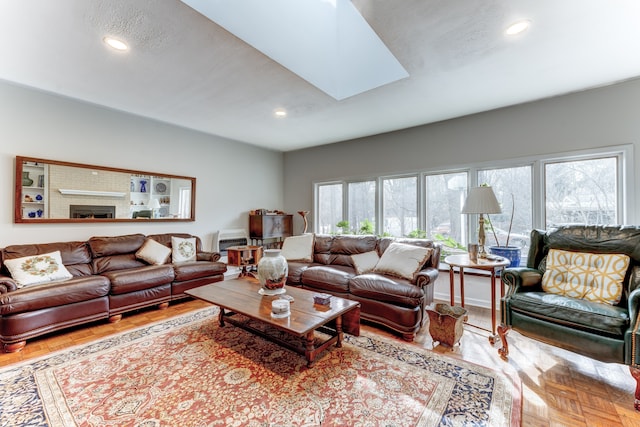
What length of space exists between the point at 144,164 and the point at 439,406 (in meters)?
4.58

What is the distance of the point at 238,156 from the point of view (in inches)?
208

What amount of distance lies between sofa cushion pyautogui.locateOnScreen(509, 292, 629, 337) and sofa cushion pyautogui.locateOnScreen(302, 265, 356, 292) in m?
1.59

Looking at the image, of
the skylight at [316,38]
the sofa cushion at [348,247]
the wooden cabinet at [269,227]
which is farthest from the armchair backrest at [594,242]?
the wooden cabinet at [269,227]

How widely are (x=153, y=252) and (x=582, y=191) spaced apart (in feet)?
17.8

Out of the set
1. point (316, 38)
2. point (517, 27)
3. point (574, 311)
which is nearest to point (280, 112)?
point (316, 38)

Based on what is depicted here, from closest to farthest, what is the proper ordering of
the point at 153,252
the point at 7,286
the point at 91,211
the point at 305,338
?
the point at 305,338 < the point at 7,286 < the point at 91,211 < the point at 153,252

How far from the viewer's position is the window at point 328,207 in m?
5.40

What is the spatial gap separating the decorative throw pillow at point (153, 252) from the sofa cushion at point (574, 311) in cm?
405

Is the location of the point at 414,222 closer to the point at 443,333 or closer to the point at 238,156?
the point at 443,333

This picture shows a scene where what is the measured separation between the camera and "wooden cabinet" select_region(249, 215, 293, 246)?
520 cm

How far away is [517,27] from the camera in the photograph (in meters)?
1.99

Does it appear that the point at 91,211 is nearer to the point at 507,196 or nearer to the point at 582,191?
the point at 507,196

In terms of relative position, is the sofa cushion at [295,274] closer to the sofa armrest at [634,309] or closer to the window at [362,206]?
the window at [362,206]

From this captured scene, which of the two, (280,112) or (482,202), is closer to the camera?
(482,202)
